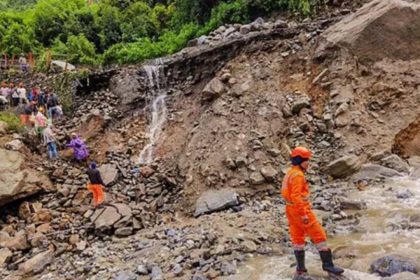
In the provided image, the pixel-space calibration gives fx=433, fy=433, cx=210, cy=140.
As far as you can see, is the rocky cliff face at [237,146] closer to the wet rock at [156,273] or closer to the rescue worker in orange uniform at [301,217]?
the wet rock at [156,273]

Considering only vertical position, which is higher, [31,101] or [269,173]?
[31,101]

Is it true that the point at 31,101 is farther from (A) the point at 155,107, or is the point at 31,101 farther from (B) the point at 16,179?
(B) the point at 16,179

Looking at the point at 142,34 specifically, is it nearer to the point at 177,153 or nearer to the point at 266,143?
the point at 177,153

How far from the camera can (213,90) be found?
1463 centimetres

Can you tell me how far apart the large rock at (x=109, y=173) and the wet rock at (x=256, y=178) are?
4.66 meters

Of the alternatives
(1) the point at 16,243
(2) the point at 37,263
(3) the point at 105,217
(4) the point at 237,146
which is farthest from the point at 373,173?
(1) the point at 16,243

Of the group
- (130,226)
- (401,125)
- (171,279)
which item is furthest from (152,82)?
(171,279)

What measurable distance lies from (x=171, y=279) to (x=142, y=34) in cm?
2062

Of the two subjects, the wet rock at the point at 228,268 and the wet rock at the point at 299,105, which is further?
the wet rock at the point at 299,105

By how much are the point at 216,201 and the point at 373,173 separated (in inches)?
163

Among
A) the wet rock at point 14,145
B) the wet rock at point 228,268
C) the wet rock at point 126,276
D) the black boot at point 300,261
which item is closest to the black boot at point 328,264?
the black boot at point 300,261

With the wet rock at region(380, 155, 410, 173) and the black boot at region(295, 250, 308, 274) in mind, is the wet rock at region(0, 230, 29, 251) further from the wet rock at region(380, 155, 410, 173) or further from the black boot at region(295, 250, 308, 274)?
the wet rock at region(380, 155, 410, 173)

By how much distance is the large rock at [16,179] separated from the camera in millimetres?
12898

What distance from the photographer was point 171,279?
810cm
